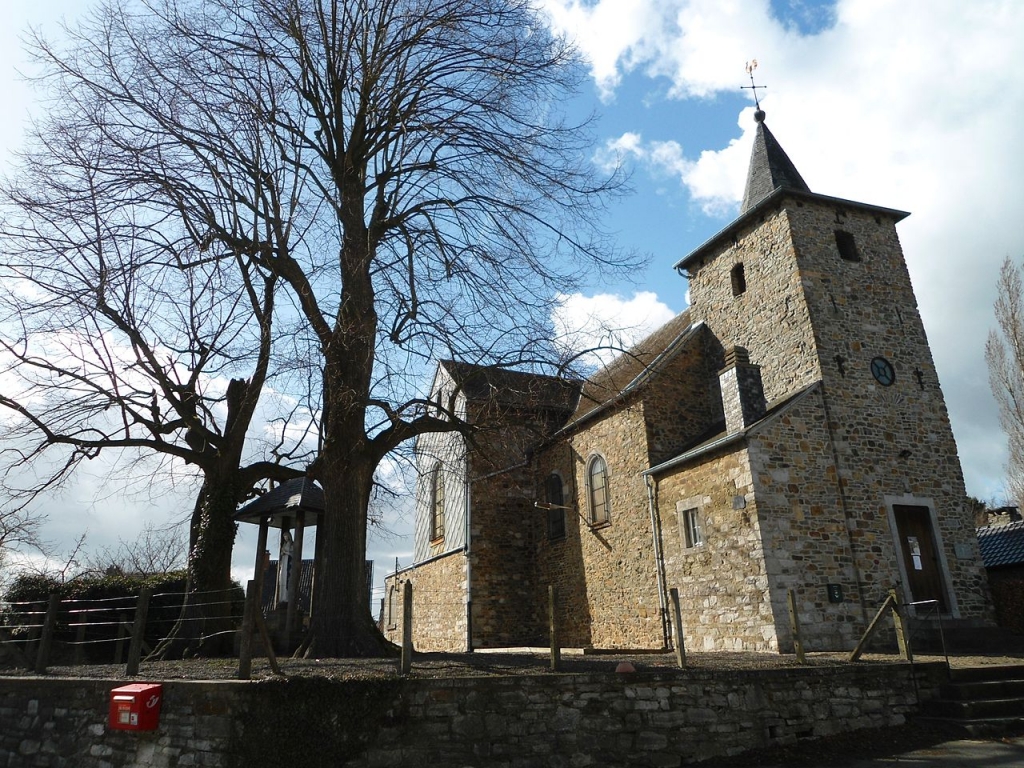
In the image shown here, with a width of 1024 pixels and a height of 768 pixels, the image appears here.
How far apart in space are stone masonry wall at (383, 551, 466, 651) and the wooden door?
11.0 metres

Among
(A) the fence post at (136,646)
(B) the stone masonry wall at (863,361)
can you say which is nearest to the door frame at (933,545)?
(B) the stone masonry wall at (863,361)

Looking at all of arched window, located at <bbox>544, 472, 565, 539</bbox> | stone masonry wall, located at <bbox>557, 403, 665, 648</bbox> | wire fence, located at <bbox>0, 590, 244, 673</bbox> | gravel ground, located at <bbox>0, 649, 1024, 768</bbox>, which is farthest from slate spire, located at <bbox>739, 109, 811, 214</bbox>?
wire fence, located at <bbox>0, 590, 244, 673</bbox>

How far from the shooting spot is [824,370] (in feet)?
46.7

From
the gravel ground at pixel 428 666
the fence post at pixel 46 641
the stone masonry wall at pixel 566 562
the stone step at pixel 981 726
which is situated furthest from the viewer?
the stone masonry wall at pixel 566 562

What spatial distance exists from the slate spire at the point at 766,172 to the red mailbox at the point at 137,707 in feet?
50.8

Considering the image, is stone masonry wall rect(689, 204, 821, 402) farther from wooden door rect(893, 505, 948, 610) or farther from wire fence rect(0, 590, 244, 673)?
wire fence rect(0, 590, 244, 673)

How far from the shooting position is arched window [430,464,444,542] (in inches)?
896

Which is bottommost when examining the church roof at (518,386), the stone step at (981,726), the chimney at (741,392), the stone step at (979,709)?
the stone step at (981,726)

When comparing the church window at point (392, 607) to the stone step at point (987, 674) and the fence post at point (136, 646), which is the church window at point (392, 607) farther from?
the stone step at point (987, 674)

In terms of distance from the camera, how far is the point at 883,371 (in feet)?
49.0

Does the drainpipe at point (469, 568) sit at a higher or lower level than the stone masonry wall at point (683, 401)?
lower

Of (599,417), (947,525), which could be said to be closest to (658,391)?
(599,417)

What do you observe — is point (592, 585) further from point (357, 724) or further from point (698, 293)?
point (357, 724)

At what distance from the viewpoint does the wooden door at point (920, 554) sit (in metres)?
13.5
